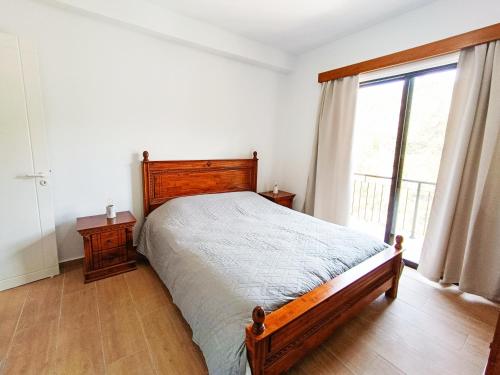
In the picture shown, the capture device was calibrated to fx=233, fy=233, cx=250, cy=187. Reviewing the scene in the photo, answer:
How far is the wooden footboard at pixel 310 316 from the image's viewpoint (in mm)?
1036

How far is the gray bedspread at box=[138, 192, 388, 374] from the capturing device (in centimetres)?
119

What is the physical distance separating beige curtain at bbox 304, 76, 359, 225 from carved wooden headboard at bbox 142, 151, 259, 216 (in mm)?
920

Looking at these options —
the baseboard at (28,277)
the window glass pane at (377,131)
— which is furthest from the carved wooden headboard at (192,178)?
the window glass pane at (377,131)

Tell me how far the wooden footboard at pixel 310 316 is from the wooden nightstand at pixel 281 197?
173 centimetres

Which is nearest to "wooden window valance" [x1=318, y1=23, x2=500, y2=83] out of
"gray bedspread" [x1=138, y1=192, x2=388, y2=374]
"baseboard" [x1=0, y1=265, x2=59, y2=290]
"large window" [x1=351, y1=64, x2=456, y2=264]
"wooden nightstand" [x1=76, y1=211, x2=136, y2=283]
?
"large window" [x1=351, y1=64, x2=456, y2=264]

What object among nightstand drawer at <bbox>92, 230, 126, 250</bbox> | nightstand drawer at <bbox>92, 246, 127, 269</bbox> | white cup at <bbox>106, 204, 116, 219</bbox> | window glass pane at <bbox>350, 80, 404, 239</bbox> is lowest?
nightstand drawer at <bbox>92, 246, 127, 269</bbox>

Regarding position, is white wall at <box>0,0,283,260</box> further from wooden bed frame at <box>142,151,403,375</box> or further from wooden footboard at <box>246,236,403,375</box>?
wooden footboard at <box>246,236,403,375</box>

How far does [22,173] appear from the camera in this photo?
1.96 meters

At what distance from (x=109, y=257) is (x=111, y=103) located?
154 centimetres

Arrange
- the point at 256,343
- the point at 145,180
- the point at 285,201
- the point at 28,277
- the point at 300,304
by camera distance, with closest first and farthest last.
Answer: the point at 256,343 < the point at 300,304 < the point at 28,277 < the point at 145,180 < the point at 285,201

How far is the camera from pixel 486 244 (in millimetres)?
1976

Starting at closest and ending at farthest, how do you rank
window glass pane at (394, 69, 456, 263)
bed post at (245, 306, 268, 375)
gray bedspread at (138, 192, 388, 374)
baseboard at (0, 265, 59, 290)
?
bed post at (245, 306, 268, 375)
gray bedspread at (138, 192, 388, 374)
baseboard at (0, 265, 59, 290)
window glass pane at (394, 69, 456, 263)

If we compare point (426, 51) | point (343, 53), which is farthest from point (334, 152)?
point (426, 51)

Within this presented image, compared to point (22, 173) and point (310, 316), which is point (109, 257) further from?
point (310, 316)
